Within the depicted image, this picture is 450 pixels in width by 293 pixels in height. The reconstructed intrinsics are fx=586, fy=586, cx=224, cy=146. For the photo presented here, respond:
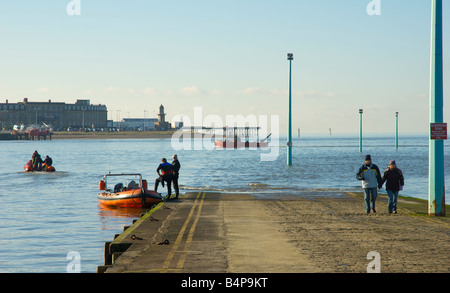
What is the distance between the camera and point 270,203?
84.2 ft

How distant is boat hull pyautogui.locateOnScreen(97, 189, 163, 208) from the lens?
2872cm

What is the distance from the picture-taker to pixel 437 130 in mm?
18688

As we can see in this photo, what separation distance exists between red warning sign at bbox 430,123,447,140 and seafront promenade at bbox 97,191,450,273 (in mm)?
2691

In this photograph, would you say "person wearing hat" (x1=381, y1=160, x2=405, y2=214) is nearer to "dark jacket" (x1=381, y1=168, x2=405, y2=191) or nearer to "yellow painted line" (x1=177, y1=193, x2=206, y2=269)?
"dark jacket" (x1=381, y1=168, x2=405, y2=191)

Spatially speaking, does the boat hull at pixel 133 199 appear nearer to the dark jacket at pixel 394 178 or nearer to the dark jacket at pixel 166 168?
the dark jacket at pixel 166 168

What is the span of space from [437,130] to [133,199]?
15.6 m

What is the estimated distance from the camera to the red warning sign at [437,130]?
18.6 meters

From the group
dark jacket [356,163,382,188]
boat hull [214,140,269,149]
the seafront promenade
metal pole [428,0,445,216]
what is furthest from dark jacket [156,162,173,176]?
boat hull [214,140,269,149]

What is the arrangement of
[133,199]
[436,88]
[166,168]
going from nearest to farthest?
[436,88]
[166,168]
[133,199]

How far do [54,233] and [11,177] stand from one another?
37.4 metres

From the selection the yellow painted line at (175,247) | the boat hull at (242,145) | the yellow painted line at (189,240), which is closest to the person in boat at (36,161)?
the yellow painted line at (189,240)

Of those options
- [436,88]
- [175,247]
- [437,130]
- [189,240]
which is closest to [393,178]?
[437,130]

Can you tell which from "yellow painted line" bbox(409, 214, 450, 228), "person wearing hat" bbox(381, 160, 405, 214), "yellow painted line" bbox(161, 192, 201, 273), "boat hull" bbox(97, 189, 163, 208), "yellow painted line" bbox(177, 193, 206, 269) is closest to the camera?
"yellow painted line" bbox(161, 192, 201, 273)

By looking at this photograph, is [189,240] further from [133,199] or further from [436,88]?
[133,199]
